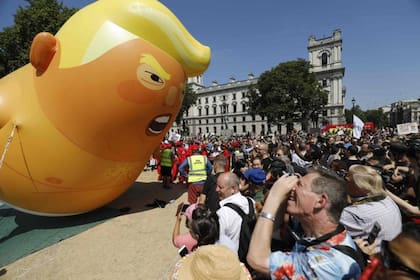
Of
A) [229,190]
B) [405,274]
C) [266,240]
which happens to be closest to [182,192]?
[229,190]

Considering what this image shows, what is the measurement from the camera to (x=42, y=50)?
461 cm

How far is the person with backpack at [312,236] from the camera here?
1461 millimetres

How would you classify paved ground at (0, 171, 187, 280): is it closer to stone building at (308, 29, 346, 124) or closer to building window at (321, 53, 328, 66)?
stone building at (308, 29, 346, 124)

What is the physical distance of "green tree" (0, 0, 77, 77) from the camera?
1675cm

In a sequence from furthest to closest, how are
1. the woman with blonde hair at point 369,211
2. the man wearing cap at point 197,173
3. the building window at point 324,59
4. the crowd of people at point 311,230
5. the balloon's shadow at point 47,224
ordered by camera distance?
the building window at point 324,59
the man wearing cap at point 197,173
the balloon's shadow at point 47,224
the woman with blonde hair at point 369,211
the crowd of people at point 311,230

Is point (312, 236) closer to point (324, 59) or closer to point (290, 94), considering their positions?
point (290, 94)

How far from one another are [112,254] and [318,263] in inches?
162

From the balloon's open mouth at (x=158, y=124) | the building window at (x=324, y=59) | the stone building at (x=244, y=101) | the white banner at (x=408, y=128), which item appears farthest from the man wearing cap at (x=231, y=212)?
the building window at (x=324, y=59)

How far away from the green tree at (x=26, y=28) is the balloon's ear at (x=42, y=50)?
49.9ft

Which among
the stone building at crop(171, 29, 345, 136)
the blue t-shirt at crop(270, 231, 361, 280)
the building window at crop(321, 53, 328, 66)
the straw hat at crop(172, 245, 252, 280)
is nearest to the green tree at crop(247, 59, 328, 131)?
the stone building at crop(171, 29, 345, 136)

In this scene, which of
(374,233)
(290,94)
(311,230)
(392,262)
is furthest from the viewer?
(290,94)

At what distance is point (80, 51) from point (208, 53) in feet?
9.27

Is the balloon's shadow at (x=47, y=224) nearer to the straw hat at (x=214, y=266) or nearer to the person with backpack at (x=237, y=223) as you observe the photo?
the person with backpack at (x=237, y=223)

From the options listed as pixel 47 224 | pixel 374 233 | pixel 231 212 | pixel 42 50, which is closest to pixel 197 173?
pixel 231 212
